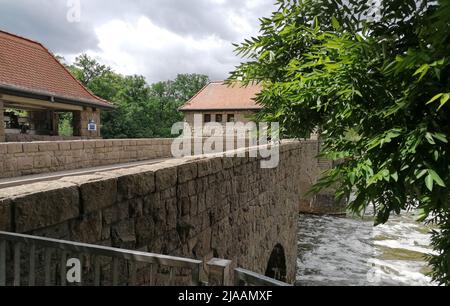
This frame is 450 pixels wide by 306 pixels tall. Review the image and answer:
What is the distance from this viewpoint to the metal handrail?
4.65 feet

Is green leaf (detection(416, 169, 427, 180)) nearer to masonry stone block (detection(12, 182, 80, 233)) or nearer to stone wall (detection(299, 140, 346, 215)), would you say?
masonry stone block (detection(12, 182, 80, 233))

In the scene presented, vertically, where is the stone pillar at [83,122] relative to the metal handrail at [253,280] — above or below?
above

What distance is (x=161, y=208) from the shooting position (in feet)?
11.0

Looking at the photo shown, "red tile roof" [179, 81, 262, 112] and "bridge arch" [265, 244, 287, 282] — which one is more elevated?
"red tile roof" [179, 81, 262, 112]

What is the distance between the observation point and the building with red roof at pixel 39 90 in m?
10.5

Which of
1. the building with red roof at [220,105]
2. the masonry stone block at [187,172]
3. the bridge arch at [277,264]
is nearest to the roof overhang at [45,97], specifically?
the masonry stone block at [187,172]

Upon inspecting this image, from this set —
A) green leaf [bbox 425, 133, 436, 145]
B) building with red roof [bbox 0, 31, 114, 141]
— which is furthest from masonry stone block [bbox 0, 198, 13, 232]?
building with red roof [bbox 0, 31, 114, 141]

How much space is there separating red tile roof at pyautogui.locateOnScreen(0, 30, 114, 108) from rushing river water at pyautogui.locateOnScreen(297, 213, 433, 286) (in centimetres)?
1112

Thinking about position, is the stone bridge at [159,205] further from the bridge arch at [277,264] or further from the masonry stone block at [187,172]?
the bridge arch at [277,264]

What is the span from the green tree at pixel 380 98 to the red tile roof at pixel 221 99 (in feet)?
68.7

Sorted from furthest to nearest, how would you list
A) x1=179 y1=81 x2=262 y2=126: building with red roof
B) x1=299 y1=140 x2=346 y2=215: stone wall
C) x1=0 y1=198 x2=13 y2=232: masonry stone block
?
1. x1=179 y1=81 x2=262 y2=126: building with red roof
2. x1=299 y1=140 x2=346 y2=215: stone wall
3. x1=0 y1=198 x2=13 y2=232: masonry stone block

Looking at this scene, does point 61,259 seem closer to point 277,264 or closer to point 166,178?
point 166,178

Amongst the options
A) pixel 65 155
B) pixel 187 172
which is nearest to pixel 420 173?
pixel 187 172

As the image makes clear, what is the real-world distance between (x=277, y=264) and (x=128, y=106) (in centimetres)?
2224
